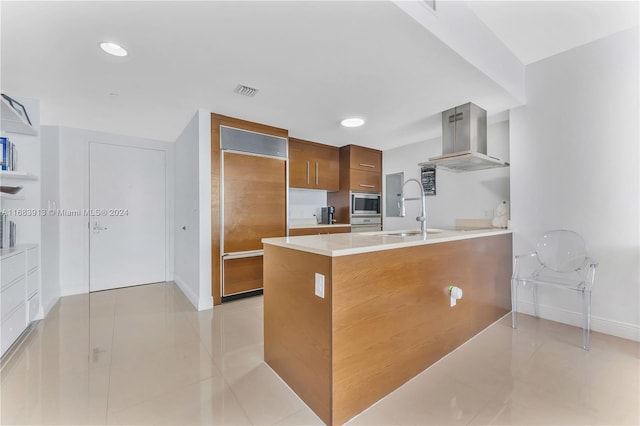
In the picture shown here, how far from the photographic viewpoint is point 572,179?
260 centimetres

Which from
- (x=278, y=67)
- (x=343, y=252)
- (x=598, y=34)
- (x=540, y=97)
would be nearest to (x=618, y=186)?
(x=540, y=97)

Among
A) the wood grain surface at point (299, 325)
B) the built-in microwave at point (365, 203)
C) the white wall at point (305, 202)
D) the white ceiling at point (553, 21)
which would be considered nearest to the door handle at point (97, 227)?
the white wall at point (305, 202)

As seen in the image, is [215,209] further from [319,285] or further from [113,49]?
[319,285]

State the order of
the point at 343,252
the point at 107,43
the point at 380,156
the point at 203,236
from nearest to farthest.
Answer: the point at 343,252, the point at 107,43, the point at 203,236, the point at 380,156

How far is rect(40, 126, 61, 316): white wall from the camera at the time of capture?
3.24 meters

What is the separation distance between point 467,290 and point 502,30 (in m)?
2.26

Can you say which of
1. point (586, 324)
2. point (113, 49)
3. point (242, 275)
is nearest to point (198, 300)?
point (242, 275)

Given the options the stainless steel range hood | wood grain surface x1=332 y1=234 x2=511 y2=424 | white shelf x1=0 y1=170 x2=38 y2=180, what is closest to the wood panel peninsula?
wood grain surface x1=332 y1=234 x2=511 y2=424

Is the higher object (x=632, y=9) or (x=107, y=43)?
(x=632, y=9)

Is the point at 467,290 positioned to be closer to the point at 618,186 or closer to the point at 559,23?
the point at 618,186

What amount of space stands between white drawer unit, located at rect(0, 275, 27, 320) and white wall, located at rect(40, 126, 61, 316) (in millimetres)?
870

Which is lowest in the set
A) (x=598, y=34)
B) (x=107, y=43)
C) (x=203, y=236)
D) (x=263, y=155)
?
(x=203, y=236)

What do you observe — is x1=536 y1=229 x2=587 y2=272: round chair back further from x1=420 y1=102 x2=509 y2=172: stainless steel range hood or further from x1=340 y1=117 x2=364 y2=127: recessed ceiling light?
x1=340 y1=117 x2=364 y2=127: recessed ceiling light

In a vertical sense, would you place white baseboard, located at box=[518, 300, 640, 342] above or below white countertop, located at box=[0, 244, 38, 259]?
below
